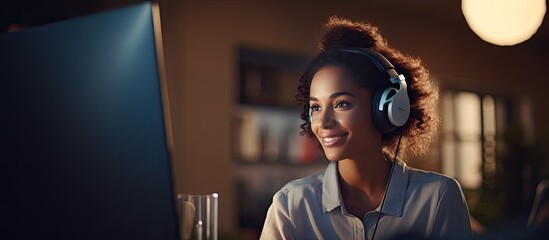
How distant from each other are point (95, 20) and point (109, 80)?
0.06 metres

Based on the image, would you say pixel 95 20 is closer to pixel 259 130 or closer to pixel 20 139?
pixel 20 139

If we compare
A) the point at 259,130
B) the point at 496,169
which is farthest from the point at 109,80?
the point at 496,169

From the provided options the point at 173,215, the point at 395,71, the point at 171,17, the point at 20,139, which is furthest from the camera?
the point at 171,17

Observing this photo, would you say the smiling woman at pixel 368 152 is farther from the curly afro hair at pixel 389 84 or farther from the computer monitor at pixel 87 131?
the computer monitor at pixel 87 131

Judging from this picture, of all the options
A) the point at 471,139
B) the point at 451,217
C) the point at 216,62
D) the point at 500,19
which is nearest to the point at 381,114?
the point at 451,217

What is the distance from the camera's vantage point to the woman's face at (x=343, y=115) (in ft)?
2.75

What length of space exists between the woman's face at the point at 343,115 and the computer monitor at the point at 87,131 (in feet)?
1.04

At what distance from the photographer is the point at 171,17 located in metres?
3.87

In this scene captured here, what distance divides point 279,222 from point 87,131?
36 centimetres

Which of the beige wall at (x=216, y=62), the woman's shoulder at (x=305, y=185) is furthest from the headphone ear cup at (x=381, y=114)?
the beige wall at (x=216, y=62)

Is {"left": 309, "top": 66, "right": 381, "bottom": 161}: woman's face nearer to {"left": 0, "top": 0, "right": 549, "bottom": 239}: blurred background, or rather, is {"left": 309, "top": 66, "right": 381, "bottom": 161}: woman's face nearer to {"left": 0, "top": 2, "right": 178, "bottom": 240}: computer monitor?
{"left": 0, "top": 2, "right": 178, "bottom": 240}: computer monitor

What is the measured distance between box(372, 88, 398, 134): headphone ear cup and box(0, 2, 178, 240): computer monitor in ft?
1.12

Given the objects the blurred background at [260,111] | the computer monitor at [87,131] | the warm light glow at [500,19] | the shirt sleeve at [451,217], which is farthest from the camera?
the blurred background at [260,111]

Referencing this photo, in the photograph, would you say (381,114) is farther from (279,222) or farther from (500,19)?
(500,19)
